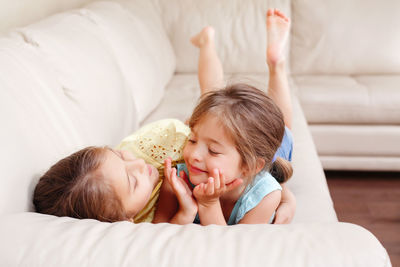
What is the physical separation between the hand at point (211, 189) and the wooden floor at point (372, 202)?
1067 mm

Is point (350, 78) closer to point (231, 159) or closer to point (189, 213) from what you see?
point (231, 159)

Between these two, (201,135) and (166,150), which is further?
(166,150)

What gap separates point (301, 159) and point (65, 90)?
2.74ft

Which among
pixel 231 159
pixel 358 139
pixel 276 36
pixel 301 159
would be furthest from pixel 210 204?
pixel 358 139

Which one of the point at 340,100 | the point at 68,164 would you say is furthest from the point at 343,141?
the point at 68,164

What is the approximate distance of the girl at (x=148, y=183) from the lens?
0.80 m

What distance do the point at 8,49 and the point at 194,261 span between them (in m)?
0.77

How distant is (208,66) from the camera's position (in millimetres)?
1729

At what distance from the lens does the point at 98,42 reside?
1.47 metres

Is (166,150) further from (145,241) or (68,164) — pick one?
(145,241)

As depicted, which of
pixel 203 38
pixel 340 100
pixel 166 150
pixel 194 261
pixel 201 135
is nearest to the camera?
pixel 194 261

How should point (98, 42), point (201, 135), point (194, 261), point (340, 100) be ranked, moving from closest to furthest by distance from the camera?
point (194, 261), point (201, 135), point (98, 42), point (340, 100)

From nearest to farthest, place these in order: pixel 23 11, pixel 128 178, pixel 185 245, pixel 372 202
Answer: pixel 185 245 → pixel 128 178 → pixel 23 11 → pixel 372 202

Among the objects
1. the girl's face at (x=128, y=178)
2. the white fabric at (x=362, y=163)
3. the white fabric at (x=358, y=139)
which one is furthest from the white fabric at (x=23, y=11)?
the white fabric at (x=362, y=163)
